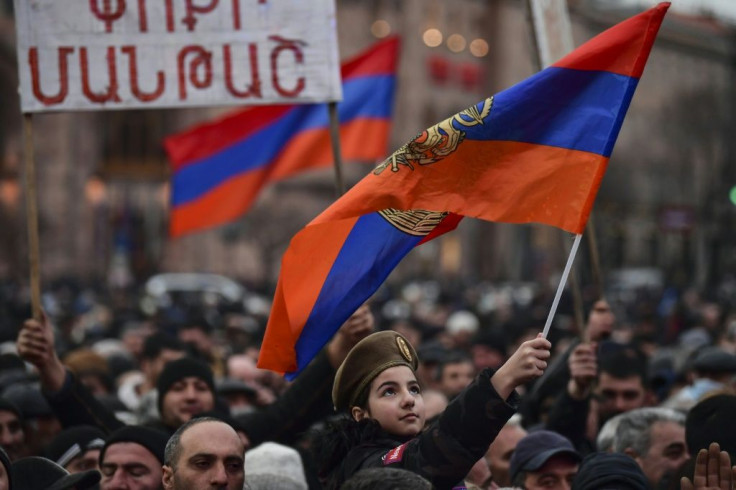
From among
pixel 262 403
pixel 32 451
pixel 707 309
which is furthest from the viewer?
pixel 707 309

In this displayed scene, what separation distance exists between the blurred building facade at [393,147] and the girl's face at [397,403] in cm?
3088

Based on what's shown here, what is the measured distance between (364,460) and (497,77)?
65017mm

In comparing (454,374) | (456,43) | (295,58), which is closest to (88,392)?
(295,58)

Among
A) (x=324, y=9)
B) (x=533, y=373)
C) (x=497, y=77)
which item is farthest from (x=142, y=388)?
(x=497, y=77)

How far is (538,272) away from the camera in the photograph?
200ft

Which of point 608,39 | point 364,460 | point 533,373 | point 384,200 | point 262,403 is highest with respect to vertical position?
point 608,39

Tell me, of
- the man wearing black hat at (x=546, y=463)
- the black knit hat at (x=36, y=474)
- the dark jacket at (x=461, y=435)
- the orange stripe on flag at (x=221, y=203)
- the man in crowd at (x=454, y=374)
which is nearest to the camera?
the dark jacket at (x=461, y=435)

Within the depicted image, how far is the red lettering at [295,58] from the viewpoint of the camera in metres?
7.24

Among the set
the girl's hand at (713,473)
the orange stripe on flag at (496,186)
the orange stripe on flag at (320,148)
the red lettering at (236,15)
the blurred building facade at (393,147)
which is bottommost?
the blurred building facade at (393,147)

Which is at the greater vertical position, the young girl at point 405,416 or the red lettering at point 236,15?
the red lettering at point 236,15

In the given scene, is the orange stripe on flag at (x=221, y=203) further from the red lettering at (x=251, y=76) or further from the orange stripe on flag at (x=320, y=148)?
the red lettering at (x=251, y=76)

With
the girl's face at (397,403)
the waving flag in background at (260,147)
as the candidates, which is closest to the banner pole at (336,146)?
the girl's face at (397,403)

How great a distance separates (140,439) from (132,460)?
0.11 metres

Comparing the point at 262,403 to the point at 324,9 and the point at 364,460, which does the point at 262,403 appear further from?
the point at 364,460
